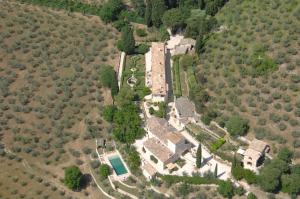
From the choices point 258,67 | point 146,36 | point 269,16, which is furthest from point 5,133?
point 269,16

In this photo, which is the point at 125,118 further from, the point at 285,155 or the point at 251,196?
the point at 285,155

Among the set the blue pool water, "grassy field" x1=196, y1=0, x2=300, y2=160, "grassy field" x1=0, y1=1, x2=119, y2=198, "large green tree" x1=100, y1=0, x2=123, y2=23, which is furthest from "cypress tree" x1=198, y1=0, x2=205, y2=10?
the blue pool water

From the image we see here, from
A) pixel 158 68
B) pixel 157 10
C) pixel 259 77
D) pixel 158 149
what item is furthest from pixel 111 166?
pixel 157 10

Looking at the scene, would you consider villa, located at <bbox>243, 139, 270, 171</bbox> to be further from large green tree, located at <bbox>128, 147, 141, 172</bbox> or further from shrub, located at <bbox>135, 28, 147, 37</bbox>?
shrub, located at <bbox>135, 28, 147, 37</bbox>

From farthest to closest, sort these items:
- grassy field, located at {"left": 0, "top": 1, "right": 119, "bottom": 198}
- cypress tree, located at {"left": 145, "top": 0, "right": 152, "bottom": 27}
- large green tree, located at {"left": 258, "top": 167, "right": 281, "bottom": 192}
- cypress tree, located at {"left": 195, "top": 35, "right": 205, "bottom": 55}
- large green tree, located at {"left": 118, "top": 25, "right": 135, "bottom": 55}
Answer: cypress tree, located at {"left": 145, "top": 0, "right": 152, "bottom": 27} < large green tree, located at {"left": 118, "top": 25, "right": 135, "bottom": 55} < cypress tree, located at {"left": 195, "top": 35, "right": 205, "bottom": 55} < grassy field, located at {"left": 0, "top": 1, "right": 119, "bottom": 198} < large green tree, located at {"left": 258, "top": 167, "right": 281, "bottom": 192}

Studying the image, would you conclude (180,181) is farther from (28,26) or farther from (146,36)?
(28,26)

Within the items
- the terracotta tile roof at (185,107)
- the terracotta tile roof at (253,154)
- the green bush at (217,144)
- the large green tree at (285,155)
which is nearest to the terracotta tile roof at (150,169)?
the green bush at (217,144)

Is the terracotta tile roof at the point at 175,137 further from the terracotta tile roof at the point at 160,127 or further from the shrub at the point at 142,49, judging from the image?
the shrub at the point at 142,49
